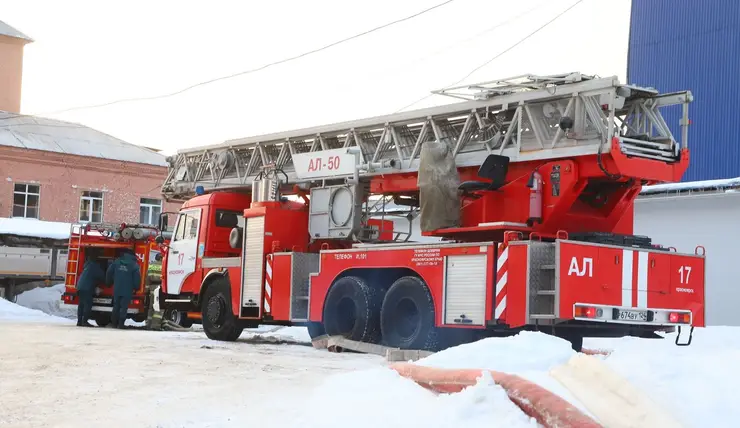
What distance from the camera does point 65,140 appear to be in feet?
143

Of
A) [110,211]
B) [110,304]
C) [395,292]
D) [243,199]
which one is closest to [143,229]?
[110,304]

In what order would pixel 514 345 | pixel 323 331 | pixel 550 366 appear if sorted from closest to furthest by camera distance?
pixel 550 366 < pixel 514 345 < pixel 323 331

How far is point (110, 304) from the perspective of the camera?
23.4 m

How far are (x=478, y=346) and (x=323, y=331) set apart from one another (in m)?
8.13

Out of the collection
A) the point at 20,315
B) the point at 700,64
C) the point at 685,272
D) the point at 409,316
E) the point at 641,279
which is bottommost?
the point at 20,315

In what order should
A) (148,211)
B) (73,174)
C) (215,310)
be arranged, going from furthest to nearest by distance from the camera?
(148,211), (73,174), (215,310)

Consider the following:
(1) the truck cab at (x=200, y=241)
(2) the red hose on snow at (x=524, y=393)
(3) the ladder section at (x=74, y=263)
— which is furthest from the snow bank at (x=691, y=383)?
(3) the ladder section at (x=74, y=263)

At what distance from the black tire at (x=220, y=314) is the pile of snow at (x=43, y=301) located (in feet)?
45.3

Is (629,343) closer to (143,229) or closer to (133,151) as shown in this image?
(143,229)

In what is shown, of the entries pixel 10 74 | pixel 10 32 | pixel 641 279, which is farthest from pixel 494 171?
pixel 10 32

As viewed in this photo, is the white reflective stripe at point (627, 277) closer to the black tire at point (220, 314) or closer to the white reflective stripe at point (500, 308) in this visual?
the white reflective stripe at point (500, 308)

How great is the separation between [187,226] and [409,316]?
662 cm

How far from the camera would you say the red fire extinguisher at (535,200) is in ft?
41.9

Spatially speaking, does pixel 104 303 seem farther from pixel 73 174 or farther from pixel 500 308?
pixel 73 174
